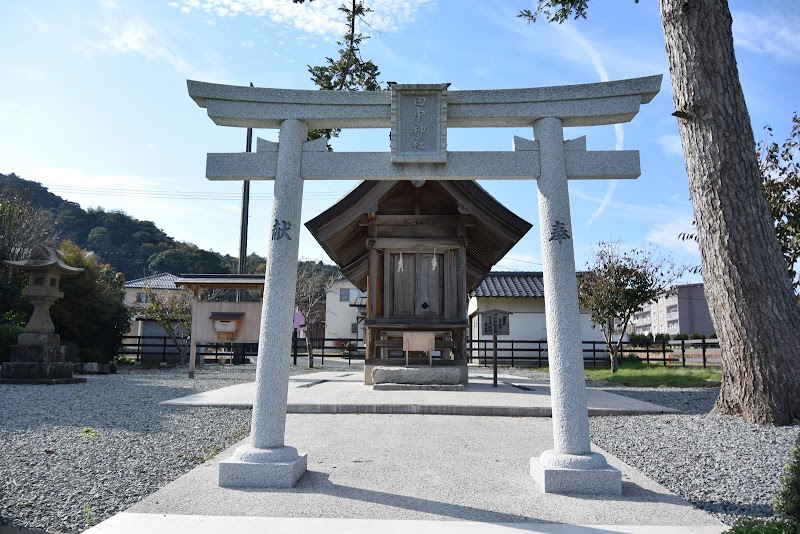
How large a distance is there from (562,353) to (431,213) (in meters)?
7.58

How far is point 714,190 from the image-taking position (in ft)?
22.7

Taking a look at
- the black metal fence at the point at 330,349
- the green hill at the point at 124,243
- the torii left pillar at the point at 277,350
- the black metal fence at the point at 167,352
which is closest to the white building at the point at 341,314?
the black metal fence at the point at 330,349

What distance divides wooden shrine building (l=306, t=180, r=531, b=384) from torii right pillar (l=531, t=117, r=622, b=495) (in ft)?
19.9

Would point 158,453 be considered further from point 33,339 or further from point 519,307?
point 519,307

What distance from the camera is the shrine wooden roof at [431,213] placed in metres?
10.5

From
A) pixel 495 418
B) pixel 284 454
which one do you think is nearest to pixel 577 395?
pixel 284 454

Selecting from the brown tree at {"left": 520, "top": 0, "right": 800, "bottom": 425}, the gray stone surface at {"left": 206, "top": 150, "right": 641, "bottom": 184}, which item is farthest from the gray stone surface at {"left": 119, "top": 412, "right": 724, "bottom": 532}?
the brown tree at {"left": 520, "top": 0, "right": 800, "bottom": 425}

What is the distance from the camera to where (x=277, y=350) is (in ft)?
14.4

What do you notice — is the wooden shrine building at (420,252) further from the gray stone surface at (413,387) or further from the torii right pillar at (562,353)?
the torii right pillar at (562,353)

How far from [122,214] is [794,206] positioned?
5778 cm

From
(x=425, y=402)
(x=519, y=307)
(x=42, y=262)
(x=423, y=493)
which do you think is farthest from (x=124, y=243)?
(x=423, y=493)

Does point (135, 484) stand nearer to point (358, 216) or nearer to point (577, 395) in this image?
point (577, 395)

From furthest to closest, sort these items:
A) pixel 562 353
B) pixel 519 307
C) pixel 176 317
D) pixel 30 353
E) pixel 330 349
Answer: pixel 330 349 → pixel 519 307 → pixel 176 317 → pixel 30 353 → pixel 562 353

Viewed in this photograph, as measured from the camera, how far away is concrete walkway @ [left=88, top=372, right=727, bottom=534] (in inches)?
129
